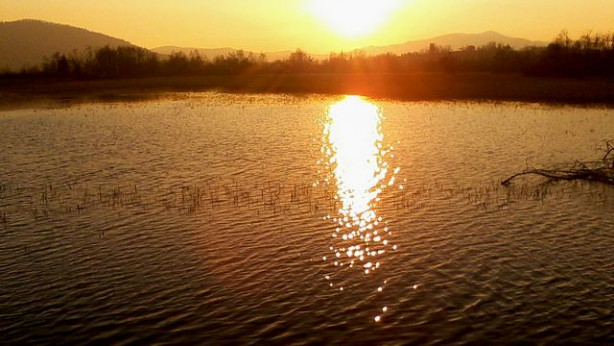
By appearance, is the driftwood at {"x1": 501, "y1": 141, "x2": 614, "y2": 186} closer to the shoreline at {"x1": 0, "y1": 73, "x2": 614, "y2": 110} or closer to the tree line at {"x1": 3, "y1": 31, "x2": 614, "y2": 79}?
the shoreline at {"x1": 0, "y1": 73, "x2": 614, "y2": 110}

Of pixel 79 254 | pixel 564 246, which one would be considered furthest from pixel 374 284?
pixel 79 254

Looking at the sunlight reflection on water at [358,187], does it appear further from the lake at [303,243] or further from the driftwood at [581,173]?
the driftwood at [581,173]

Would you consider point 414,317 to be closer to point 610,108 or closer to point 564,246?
point 564,246

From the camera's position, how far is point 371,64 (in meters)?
145

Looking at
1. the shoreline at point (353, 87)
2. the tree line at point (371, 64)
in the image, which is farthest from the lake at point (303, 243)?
the tree line at point (371, 64)

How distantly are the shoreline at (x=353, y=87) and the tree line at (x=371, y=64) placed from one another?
613 cm

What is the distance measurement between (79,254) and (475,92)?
237 feet

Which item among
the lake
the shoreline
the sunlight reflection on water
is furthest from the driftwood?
the shoreline

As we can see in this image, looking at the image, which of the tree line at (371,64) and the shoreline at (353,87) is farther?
the tree line at (371,64)

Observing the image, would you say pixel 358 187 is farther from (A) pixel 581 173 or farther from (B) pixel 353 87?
(B) pixel 353 87

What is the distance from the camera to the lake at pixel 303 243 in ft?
47.4

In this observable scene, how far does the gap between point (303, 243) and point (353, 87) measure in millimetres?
82588

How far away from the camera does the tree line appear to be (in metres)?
97.8

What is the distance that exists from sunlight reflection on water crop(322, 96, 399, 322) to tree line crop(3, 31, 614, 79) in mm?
56778
